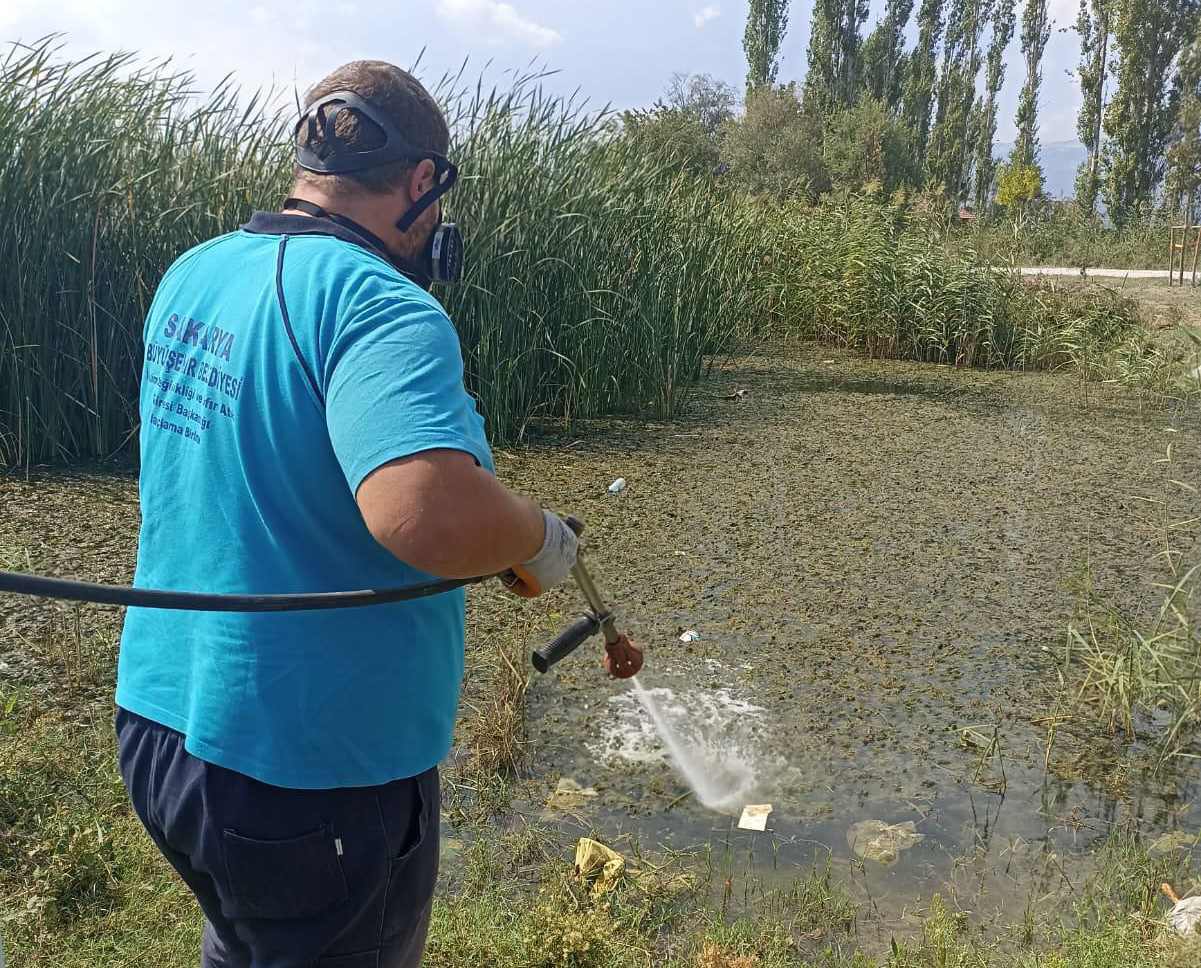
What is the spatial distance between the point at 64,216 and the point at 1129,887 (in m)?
5.79

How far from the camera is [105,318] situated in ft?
20.7

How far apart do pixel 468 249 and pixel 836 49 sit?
3359 centimetres

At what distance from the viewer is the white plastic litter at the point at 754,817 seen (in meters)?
3.01

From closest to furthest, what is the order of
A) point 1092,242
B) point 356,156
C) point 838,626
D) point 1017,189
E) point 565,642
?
1. point 356,156
2. point 565,642
3. point 838,626
4. point 1092,242
5. point 1017,189

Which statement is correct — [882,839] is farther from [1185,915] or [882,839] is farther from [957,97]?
[957,97]

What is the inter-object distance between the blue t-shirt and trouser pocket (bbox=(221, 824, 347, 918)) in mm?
76

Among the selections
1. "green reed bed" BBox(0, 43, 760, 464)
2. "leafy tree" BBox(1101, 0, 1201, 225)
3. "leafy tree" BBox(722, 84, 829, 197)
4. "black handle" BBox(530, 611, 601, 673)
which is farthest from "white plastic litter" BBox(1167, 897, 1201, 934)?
"leafy tree" BBox(1101, 0, 1201, 225)

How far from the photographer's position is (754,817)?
3045mm

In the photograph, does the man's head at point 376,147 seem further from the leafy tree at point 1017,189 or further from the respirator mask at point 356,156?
the leafy tree at point 1017,189

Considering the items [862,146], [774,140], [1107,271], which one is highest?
[774,140]

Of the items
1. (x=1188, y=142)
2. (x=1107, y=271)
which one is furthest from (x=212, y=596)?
(x=1188, y=142)

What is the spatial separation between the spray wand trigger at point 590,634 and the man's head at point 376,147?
60 cm

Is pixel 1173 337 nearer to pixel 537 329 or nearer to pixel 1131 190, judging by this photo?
pixel 537 329

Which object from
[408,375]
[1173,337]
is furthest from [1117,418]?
[408,375]
